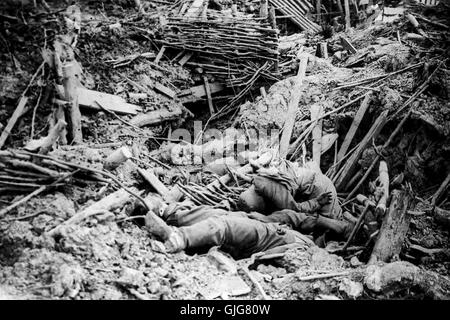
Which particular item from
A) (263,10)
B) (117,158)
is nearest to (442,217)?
(117,158)

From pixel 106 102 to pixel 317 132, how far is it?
2951mm

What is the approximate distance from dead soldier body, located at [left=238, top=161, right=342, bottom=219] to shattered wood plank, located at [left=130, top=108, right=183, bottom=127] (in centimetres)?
184

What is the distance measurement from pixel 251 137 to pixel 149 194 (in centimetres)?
223

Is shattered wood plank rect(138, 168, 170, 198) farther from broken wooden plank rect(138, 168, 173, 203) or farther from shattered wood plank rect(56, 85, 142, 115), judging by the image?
shattered wood plank rect(56, 85, 142, 115)

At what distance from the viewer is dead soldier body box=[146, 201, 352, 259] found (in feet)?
12.5

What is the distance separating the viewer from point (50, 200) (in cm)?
379

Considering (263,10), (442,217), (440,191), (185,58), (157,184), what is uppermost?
(263,10)

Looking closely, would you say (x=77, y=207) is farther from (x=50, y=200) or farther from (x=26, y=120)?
(x=26, y=120)

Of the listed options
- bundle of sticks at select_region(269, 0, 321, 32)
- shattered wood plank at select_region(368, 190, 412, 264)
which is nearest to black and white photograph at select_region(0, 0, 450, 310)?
shattered wood plank at select_region(368, 190, 412, 264)

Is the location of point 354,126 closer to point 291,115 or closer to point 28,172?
point 291,115

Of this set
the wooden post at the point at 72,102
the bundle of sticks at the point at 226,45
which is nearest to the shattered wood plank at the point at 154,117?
the wooden post at the point at 72,102

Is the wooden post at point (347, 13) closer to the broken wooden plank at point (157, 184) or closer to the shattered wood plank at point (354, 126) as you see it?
the shattered wood plank at point (354, 126)

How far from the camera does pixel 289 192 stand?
15.6ft
